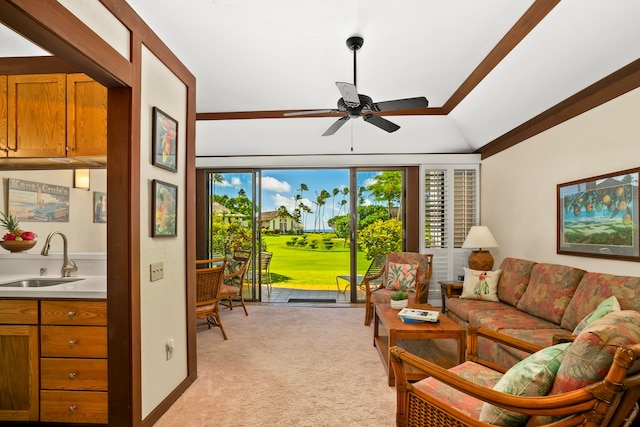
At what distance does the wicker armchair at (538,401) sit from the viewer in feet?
3.57

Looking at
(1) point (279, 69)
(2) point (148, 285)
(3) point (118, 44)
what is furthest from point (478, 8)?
(2) point (148, 285)

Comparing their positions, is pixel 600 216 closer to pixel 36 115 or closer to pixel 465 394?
pixel 465 394

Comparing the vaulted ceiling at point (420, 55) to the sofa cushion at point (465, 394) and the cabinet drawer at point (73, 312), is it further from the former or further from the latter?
the sofa cushion at point (465, 394)

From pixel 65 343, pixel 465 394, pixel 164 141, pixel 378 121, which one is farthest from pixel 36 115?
pixel 465 394

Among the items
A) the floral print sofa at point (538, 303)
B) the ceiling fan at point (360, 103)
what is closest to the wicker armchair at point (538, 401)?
the floral print sofa at point (538, 303)

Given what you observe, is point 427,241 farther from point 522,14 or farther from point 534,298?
point 522,14

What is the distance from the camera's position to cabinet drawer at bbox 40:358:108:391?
7.18ft

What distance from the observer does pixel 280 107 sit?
4.46 metres

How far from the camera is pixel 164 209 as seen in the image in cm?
252

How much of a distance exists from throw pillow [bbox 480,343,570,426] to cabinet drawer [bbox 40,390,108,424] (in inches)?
87.9

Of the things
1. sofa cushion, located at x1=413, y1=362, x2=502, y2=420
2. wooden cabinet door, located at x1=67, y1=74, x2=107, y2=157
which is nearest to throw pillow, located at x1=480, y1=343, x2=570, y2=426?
sofa cushion, located at x1=413, y1=362, x2=502, y2=420

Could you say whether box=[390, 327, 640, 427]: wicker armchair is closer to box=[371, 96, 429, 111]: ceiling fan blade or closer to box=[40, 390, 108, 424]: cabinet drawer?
box=[40, 390, 108, 424]: cabinet drawer

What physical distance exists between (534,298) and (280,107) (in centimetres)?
355

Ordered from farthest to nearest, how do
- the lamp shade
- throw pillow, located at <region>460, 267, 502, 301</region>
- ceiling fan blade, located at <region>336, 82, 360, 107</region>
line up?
the lamp shade, throw pillow, located at <region>460, 267, 502, 301</region>, ceiling fan blade, located at <region>336, 82, 360, 107</region>
